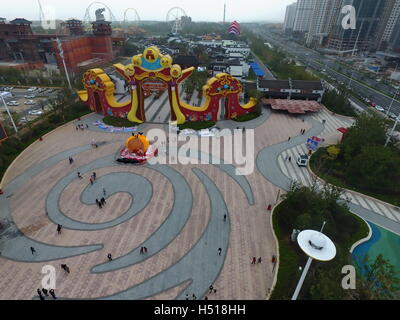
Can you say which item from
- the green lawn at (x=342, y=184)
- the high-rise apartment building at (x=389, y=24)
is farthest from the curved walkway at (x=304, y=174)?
the high-rise apartment building at (x=389, y=24)

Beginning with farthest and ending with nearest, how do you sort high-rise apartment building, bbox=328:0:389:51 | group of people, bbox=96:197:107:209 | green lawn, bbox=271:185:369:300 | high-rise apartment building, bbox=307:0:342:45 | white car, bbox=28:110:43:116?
1. high-rise apartment building, bbox=307:0:342:45
2. high-rise apartment building, bbox=328:0:389:51
3. white car, bbox=28:110:43:116
4. group of people, bbox=96:197:107:209
5. green lawn, bbox=271:185:369:300

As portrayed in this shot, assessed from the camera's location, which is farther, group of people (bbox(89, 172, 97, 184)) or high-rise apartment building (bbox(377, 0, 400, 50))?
high-rise apartment building (bbox(377, 0, 400, 50))

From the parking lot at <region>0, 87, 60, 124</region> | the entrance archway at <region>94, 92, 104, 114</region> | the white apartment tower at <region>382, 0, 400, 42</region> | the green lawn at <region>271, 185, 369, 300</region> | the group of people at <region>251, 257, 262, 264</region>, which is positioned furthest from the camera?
the white apartment tower at <region>382, 0, 400, 42</region>

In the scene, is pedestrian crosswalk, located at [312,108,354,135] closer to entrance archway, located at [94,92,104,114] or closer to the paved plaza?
the paved plaza

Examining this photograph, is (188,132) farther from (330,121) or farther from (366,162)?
(330,121)

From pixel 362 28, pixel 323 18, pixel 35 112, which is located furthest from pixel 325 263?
pixel 323 18

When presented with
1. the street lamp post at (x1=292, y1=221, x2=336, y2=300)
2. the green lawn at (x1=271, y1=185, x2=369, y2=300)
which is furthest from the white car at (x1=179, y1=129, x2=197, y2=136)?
the street lamp post at (x1=292, y1=221, x2=336, y2=300)

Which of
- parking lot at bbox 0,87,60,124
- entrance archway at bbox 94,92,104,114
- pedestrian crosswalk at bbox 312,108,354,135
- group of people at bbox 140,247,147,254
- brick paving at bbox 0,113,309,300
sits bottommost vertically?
parking lot at bbox 0,87,60,124

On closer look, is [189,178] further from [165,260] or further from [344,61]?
[344,61]
